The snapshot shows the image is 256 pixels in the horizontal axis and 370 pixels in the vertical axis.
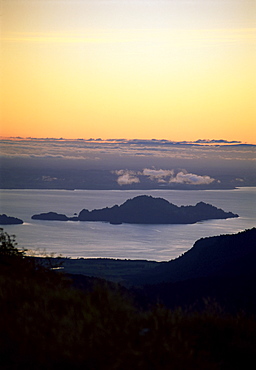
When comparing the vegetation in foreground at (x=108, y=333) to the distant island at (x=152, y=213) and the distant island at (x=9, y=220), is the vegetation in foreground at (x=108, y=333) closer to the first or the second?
the distant island at (x=9, y=220)

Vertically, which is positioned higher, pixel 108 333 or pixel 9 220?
pixel 108 333

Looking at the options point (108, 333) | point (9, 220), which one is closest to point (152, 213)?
point (9, 220)

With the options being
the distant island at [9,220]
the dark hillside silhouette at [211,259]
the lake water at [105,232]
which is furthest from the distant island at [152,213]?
the dark hillside silhouette at [211,259]

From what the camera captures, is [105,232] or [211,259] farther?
[105,232]

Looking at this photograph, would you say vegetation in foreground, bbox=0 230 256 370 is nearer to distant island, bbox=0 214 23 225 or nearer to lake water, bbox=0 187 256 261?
lake water, bbox=0 187 256 261

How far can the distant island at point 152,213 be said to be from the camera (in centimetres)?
15400

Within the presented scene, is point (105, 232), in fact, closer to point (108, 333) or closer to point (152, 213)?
point (152, 213)

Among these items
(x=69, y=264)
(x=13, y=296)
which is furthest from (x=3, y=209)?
(x=13, y=296)

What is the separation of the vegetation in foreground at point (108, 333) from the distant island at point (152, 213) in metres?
138

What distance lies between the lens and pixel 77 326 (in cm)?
670

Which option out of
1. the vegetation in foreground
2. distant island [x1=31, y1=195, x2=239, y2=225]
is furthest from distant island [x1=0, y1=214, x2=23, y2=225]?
the vegetation in foreground

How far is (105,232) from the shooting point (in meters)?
129

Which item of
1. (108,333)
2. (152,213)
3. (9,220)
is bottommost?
(9,220)

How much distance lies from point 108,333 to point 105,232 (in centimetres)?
12344
